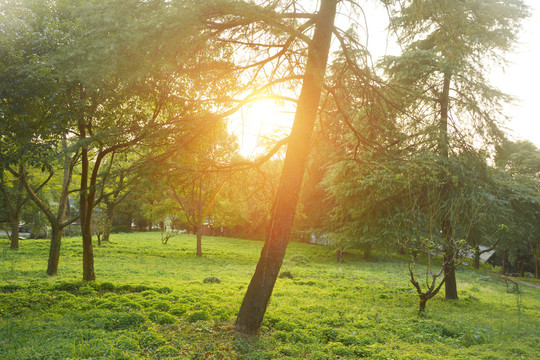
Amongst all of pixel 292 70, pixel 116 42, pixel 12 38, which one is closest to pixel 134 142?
pixel 116 42

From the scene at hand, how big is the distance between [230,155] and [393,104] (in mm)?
3729

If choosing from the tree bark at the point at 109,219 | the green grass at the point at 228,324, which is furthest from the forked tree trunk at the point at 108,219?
the green grass at the point at 228,324

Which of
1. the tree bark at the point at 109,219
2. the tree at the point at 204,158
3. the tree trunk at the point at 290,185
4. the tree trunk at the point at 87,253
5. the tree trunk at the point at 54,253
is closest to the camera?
the tree trunk at the point at 290,185

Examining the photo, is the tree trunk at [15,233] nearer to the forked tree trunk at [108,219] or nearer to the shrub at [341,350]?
the forked tree trunk at [108,219]

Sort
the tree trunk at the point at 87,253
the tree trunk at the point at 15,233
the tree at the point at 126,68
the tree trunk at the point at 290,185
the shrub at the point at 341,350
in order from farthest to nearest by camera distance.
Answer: the tree trunk at the point at 15,233 < the tree trunk at the point at 87,253 < the tree trunk at the point at 290,185 < the shrub at the point at 341,350 < the tree at the point at 126,68

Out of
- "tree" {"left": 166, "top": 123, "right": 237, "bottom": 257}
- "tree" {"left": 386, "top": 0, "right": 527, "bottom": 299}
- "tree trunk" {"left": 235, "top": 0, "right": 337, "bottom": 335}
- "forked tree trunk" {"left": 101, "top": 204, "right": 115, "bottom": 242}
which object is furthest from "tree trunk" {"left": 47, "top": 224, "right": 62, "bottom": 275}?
"tree" {"left": 386, "top": 0, "right": 527, "bottom": 299}

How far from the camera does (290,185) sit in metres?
6.78

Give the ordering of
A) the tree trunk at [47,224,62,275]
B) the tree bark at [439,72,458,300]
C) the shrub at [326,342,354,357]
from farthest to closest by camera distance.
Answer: the tree trunk at [47,224,62,275]
the tree bark at [439,72,458,300]
the shrub at [326,342,354,357]

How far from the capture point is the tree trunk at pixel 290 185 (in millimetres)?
6582

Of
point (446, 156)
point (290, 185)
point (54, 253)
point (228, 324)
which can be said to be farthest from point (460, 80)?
point (54, 253)

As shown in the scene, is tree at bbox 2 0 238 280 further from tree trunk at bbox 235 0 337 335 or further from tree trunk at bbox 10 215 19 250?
tree trunk at bbox 10 215 19 250

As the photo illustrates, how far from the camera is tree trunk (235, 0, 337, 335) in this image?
6582 mm

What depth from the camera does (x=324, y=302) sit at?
33.2ft

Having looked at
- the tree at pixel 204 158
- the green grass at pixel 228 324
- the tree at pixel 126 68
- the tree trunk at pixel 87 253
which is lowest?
the green grass at pixel 228 324
